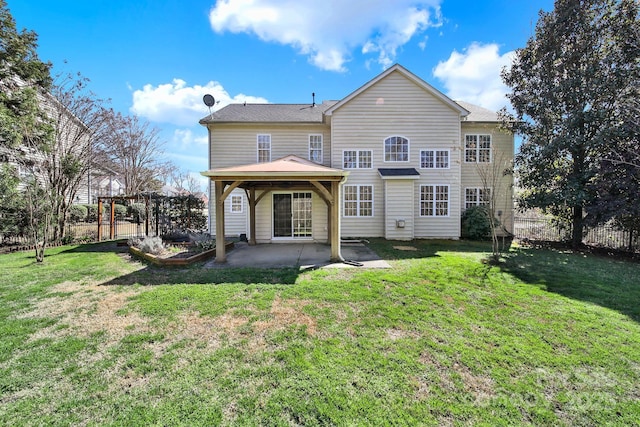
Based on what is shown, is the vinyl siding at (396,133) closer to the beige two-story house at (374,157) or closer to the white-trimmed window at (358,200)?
the beige two-story house at (374,157)

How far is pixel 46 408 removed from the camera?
7.95 feet

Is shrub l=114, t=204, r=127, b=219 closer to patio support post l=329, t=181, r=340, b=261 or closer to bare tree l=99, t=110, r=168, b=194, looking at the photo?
bare tree l=99, t=110, r=168, b=194

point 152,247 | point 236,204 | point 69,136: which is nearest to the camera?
point 152,247

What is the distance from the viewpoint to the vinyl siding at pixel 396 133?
A: 12.5 m

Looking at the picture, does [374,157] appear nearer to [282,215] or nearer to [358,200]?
[358,200]

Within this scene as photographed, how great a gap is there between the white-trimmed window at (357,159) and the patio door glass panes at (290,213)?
253 centimetres

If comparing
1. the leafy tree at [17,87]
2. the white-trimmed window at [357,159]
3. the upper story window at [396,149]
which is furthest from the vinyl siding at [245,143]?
the leafy tree at [17,87]

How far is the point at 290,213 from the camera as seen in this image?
12.1 m

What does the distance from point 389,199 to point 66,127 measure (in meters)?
15.3

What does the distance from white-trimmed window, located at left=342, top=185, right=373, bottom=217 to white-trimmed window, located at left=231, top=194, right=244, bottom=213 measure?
5277 millimetres

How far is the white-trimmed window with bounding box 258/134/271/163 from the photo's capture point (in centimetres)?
1312

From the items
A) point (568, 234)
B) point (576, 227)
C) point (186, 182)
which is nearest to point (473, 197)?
point (576, 227)

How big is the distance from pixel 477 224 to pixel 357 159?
6728mm

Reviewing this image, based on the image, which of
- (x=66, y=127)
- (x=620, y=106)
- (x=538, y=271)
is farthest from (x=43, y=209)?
(x=620, y=106)
